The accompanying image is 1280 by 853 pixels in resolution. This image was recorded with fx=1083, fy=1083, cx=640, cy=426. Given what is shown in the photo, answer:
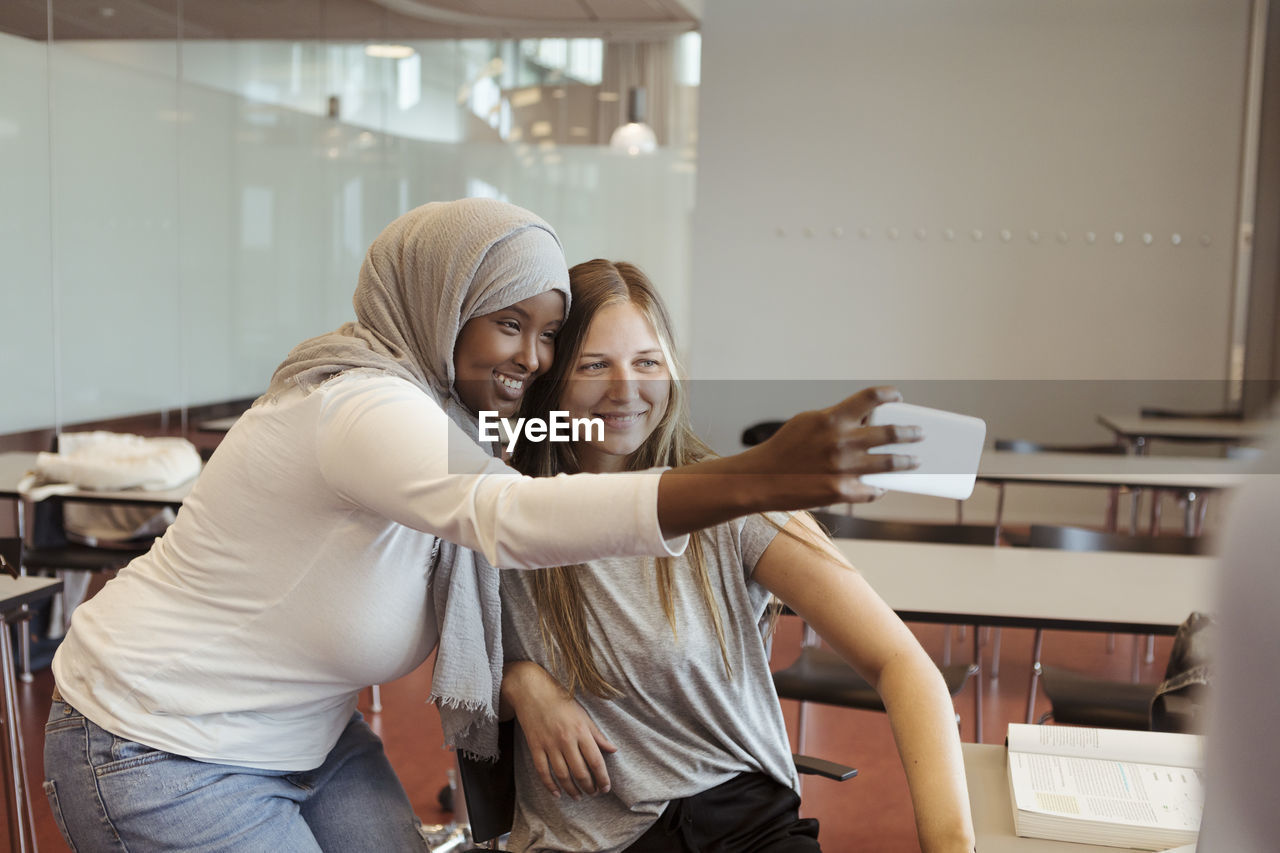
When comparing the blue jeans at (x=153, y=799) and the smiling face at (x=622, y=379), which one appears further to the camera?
the smiling face at (x=622, y=379)

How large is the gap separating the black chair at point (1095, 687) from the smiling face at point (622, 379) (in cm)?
156

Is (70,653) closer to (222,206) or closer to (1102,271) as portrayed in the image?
(222,206)

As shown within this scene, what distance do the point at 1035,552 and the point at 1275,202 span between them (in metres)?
4.66

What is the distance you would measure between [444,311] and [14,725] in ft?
6.23

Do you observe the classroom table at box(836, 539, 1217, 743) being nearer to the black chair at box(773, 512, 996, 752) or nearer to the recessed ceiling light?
the black chair at box(773, 512, 996, 752)

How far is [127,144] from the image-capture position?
5262 millimetres

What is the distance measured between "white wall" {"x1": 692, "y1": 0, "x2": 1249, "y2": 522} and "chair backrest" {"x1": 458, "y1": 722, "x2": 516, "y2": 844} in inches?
208

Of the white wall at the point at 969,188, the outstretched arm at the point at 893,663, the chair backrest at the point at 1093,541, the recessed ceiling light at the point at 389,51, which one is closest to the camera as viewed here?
Answer: the outstretched arm at the point at 893,663

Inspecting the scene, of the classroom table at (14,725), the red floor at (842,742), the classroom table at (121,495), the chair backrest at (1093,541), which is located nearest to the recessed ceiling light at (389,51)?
the classroom table at (121,495)

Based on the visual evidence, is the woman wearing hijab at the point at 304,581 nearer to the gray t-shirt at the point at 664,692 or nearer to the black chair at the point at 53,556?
the gray t-shirt at the point at 664,692

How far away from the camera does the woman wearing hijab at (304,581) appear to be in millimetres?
1066

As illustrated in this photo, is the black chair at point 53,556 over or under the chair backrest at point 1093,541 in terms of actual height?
under

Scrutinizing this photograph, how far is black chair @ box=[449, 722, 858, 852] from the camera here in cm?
156

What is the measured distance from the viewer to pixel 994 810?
1320 millimetres
